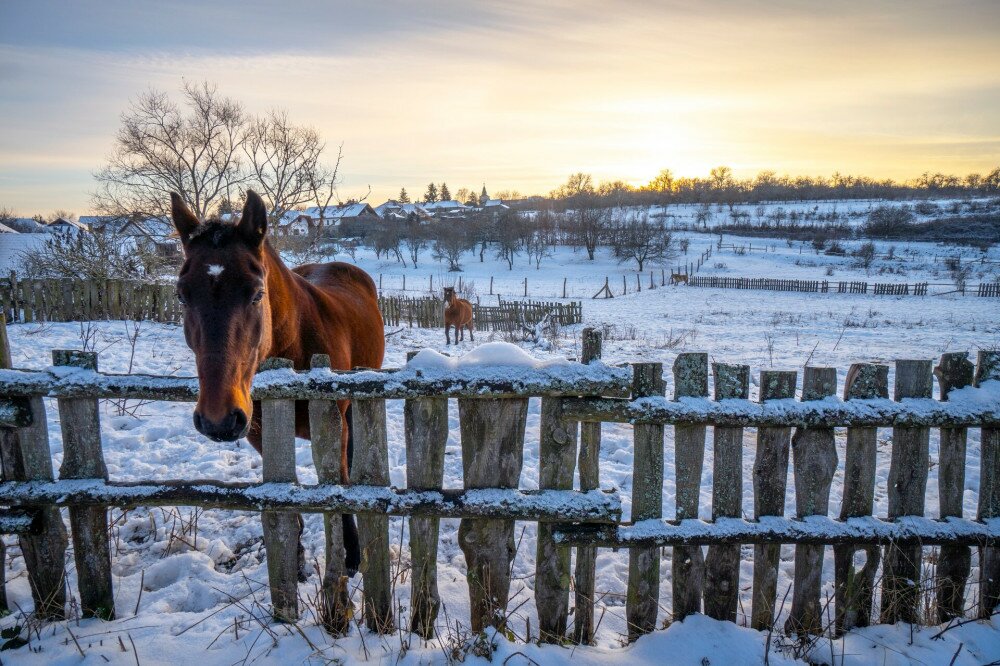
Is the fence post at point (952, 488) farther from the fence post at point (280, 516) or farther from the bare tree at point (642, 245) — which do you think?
the bare tree at point (642, 245)

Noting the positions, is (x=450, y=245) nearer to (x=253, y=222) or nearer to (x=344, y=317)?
(x=344, y=317)

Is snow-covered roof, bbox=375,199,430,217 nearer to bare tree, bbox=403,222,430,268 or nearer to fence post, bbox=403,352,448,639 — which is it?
bare tree, bbox=403,222,430,268

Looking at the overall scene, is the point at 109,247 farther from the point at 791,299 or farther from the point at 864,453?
the point at 791,299

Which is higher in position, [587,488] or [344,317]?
[344,317]

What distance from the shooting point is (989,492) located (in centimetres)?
263

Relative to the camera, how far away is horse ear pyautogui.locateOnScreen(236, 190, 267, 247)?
7.63ft

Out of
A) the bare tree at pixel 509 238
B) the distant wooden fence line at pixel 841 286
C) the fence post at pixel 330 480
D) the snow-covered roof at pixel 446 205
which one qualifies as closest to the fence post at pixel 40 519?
the fence post at pixel 330 480

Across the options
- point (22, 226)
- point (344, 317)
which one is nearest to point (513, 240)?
point (344, 317)

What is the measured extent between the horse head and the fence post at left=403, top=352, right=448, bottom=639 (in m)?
0.74

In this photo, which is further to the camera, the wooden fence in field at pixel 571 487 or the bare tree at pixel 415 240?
the bare tree at pixel 415 240

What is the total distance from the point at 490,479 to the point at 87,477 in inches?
87.9

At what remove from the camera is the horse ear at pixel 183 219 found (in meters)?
2.35

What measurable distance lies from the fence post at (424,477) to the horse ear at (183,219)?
125 cm

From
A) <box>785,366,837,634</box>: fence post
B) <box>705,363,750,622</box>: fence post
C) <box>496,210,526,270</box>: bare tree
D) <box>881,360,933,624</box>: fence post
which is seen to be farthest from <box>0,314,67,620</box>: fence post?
<box>496,210,526,270</box>: bare tree
